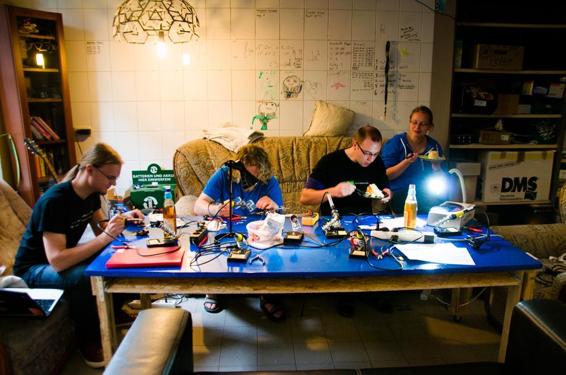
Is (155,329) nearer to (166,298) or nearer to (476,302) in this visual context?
(166,298)

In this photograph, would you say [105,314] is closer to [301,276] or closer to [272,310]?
[301,276]

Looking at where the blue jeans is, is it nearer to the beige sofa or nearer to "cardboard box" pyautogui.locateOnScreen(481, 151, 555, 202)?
the beige sofa

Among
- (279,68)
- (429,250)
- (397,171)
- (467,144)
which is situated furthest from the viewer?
(467,144)

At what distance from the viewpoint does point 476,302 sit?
8.89 ft

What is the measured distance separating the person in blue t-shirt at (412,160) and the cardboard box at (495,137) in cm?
145

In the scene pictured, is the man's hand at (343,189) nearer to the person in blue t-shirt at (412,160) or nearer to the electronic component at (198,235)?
the person in blue t-shirt at (412,160)

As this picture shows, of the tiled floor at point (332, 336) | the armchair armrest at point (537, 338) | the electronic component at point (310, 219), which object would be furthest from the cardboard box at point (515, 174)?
the armchair armrest at point (537, 338)

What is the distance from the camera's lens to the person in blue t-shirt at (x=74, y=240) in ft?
6.26

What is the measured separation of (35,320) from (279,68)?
2.82 metres

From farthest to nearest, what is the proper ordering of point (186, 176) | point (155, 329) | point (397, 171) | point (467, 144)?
point (467, 144), point (186, 176), point (397, 171), point (155, 329)

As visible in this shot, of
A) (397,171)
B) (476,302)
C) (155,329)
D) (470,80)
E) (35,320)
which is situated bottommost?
(476,302)

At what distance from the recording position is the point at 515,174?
4.20m

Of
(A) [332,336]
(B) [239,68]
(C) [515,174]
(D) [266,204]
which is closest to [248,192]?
(D) [266,204]

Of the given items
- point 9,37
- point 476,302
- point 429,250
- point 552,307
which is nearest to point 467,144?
point 476,302
